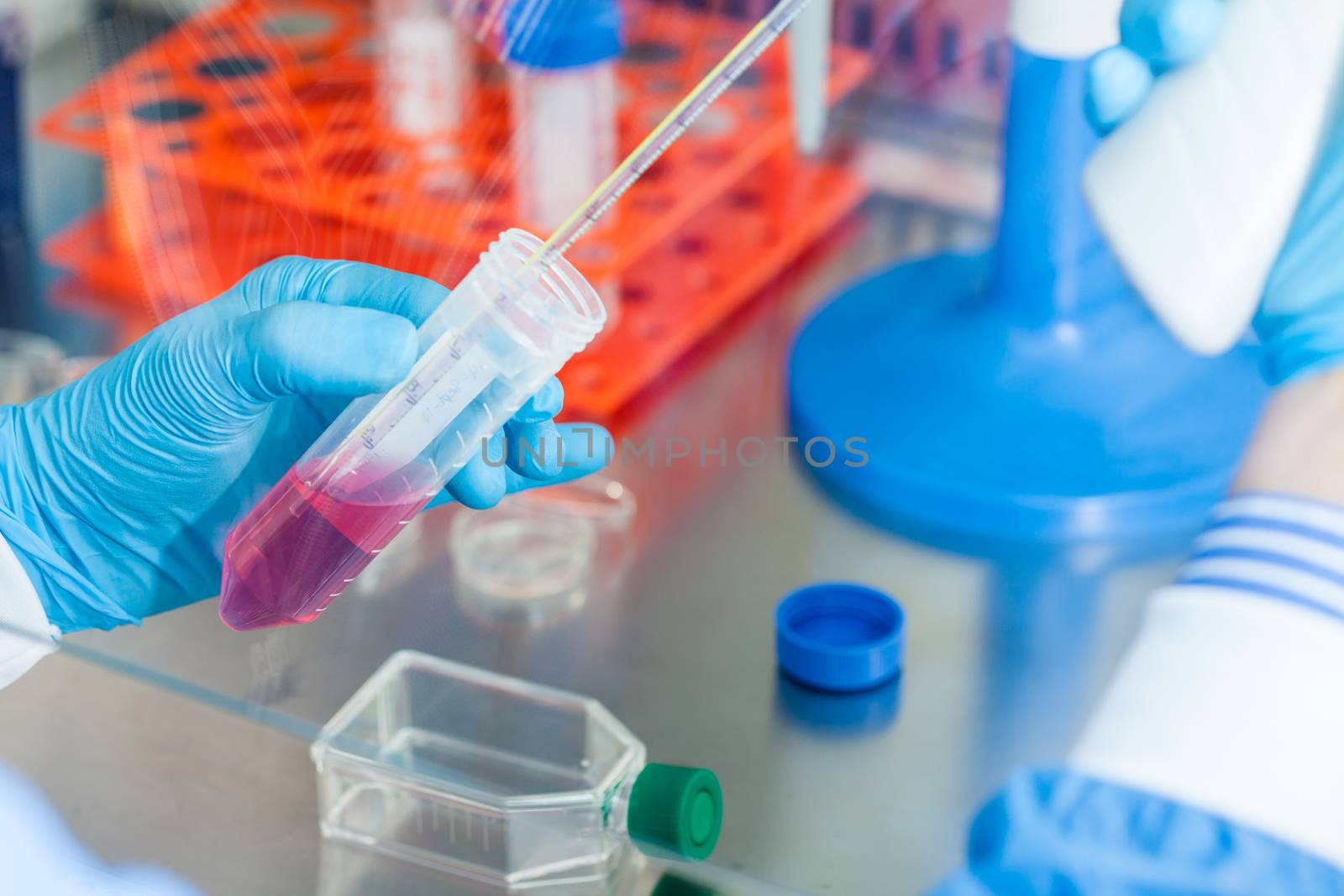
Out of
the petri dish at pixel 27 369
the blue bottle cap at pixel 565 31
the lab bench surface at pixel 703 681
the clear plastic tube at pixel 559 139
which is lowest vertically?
the lab bench surface at pixel 703 681

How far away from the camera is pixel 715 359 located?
4.31 feet

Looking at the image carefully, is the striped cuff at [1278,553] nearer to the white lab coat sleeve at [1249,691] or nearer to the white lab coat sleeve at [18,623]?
the white lab coat sleeve at [1249,691]

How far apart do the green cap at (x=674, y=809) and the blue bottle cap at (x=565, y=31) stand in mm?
549

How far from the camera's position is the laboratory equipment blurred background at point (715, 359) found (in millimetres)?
964

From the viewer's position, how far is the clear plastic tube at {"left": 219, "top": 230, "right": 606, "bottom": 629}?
71 centimetres

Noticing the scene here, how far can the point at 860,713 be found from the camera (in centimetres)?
99

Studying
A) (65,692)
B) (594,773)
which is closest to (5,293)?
(65,692)

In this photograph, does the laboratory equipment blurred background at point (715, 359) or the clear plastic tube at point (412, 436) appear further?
the laboratory equipment blurred background at point (715, 359)

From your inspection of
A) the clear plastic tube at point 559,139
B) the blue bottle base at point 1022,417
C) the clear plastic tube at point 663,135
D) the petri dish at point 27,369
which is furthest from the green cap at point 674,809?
the petri dish at point 27,369

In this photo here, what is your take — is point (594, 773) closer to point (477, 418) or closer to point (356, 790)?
point (356, 790)

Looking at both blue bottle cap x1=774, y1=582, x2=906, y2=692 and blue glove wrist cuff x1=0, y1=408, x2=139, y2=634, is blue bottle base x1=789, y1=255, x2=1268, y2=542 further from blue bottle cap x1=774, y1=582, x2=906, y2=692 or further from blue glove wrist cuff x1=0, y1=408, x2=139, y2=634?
blue glove wrist cuff x1=0, y1=408, x2=139, y2=634

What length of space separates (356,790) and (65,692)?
157mm

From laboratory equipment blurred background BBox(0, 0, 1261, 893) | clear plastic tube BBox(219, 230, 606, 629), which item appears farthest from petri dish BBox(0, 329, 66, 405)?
clear plastic tube BBox(219, 230, 606, 629)

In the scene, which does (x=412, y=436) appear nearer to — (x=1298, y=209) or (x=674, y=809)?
(x=674, y=809)
